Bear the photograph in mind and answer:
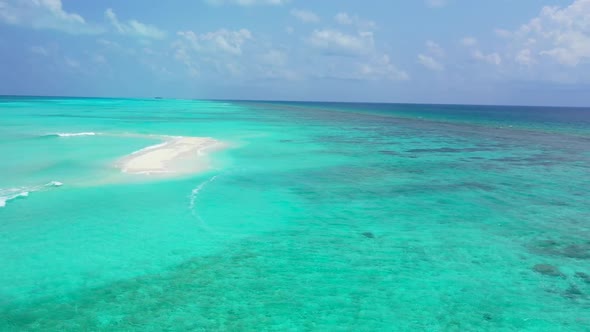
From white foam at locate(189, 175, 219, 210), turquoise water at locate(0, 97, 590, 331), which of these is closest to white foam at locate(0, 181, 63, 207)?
turquoise water at locate(0, 97, 590, 331)

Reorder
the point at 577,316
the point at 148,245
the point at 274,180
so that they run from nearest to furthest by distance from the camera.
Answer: the point at 577,316 < the point at 148,245 < the point at 274,180

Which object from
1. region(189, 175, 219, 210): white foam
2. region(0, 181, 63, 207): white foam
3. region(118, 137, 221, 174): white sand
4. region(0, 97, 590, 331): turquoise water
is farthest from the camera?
region(118, 137, 221, 174): white sand

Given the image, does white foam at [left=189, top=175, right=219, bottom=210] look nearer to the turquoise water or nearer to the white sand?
the turquoise water

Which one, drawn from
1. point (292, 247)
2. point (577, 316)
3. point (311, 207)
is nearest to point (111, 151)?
point (311, 207)

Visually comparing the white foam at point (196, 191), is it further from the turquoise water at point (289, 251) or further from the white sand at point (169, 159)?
the white sand at point (169, 159)

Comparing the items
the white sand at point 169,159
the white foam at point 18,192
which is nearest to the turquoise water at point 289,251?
the white foam at point 18,192

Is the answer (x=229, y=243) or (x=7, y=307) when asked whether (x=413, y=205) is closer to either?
(x=229, y=243)

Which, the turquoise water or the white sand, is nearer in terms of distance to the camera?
the turquoise water
